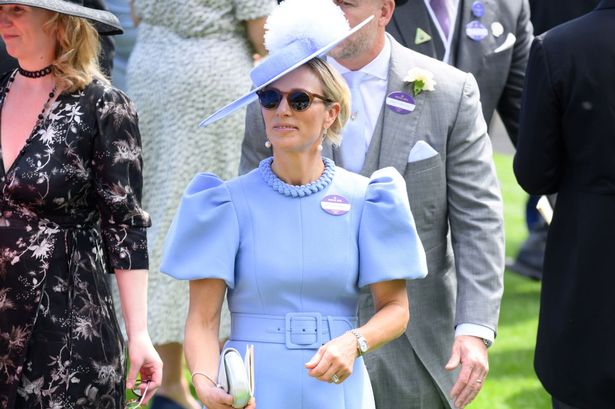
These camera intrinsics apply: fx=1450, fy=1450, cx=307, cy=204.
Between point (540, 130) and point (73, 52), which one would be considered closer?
point (73, 52)

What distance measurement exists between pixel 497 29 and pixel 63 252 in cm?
253

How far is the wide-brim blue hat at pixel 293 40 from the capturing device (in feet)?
13.1

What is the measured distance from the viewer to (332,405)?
3.95 m

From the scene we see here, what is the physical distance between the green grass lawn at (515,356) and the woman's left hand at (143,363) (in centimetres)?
350

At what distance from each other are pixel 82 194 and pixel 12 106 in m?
0.35

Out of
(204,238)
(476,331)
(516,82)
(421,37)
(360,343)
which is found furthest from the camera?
(516,82)

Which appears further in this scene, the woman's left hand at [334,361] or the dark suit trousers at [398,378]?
the dark suit trousers at [398,378]

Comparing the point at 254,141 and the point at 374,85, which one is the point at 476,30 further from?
the point at 254,141

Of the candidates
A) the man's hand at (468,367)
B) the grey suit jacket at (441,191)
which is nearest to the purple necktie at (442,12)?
the grey suit jacket at (441,191)

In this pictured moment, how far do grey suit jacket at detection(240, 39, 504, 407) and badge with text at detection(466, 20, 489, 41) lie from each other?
1174 millimetres

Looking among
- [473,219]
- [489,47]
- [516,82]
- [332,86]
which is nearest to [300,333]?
[332,86]

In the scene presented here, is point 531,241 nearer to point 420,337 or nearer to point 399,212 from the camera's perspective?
point 420,337

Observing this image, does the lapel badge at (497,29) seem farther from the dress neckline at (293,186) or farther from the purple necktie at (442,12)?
the dress neckline at (293,186)

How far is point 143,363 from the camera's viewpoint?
14.0 ft
